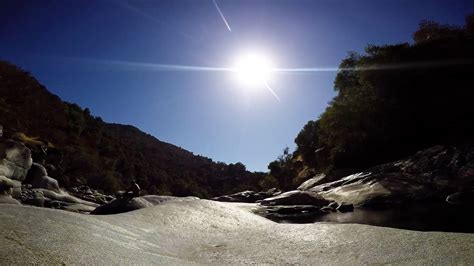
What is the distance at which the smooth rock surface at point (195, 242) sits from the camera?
3174 millimetres

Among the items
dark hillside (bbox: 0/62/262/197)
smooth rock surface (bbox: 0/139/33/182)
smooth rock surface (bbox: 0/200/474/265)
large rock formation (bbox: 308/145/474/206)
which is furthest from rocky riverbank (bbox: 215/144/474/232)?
dark hillside (bbox: 0/62/262/197)

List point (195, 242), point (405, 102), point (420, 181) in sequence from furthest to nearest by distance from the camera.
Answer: point (405, 102), point (420, 181), point (195, 242)

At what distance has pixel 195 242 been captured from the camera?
22.6 ft

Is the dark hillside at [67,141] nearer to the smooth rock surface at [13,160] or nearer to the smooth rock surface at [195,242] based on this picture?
the smooth rock surface at [13,160]

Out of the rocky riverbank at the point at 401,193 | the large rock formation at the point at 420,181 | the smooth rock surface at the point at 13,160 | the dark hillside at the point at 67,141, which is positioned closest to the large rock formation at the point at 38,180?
the smooth rock surface at the point at 13,160

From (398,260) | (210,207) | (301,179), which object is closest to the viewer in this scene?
(398,260)

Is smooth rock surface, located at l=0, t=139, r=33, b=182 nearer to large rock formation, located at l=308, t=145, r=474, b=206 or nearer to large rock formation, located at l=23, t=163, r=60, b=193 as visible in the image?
large rock formation, located at l=23, t=163, r=60, b=193

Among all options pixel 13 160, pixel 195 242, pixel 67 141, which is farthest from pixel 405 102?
pixel 67 141

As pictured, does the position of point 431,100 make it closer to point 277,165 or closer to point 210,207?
point 210,207

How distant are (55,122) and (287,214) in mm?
44338

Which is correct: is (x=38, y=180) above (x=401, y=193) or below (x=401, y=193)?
below

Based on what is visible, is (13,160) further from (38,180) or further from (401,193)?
(401,193)

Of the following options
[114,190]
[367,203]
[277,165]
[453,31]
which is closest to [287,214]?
[367,203]

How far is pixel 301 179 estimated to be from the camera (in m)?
46.2
